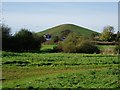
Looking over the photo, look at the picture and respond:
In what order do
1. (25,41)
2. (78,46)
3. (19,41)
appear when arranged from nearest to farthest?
(19,41), (25,41), (78,46)

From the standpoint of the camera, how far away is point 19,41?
54969 mm

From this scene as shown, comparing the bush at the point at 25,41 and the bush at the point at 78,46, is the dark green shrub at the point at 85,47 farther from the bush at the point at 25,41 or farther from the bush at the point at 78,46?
the bush at the point at 25,41

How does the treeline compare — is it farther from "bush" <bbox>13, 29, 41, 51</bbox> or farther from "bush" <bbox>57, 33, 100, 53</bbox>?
"bush" <bbox>57, 33, 100, 53</bbox>

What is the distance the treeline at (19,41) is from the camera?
5322 centimetres

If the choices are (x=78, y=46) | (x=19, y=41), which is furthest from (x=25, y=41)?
(x=78, y=46)

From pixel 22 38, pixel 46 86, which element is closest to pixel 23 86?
pixel 46 86

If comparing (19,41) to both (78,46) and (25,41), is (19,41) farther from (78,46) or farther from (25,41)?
(78,46)

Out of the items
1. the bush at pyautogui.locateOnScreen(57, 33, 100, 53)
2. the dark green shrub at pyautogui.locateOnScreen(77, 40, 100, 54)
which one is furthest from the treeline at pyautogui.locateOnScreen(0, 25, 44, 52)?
the dark green shrub at pyautogui.locateOnScreen(77, 40, 100, 54)

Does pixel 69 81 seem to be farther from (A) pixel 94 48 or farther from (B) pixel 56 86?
(A) pixel 94 48

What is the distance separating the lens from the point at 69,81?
49.6 feet

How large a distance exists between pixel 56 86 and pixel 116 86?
269 centimetres

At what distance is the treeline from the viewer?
5322cm

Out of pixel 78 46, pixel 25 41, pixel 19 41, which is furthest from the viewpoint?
pixel 78 46

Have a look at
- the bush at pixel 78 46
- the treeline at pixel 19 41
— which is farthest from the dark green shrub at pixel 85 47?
the treeline at pixel 19 41
